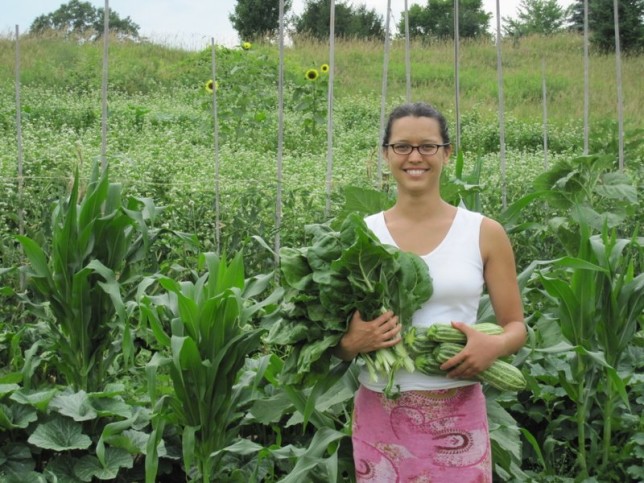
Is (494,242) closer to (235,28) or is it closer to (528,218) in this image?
(528,218)

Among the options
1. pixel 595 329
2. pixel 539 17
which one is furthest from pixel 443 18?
pixel 595 329

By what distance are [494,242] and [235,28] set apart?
21908 millimetres

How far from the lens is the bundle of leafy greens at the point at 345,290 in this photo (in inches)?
82.8

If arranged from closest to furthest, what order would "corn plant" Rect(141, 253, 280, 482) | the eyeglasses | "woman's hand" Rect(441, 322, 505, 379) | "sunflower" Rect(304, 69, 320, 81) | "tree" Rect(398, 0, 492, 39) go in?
"woman's hand" Rect(441, 322, 505, 379) → the eyeglasses → "corn plant" Rect(141, 253, 280, 482) → "sunflower" Rect(304, 69, 320, 81) → "tree" Rect(398, 0, 492, 39)

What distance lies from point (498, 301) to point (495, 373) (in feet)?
0.58

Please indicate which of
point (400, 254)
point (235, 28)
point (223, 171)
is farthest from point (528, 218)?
point (235, 28)

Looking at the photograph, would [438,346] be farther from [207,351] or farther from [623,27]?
[623,27]

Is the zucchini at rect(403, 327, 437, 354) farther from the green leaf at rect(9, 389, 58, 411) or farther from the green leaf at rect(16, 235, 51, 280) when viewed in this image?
the green leaf at rect(16, 235, 51, 280)

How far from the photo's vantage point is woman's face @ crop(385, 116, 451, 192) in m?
2.18

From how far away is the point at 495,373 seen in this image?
2150 millimetres

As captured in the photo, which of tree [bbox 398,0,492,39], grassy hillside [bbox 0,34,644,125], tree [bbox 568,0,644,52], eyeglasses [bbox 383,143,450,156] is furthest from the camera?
tree [bbox 398,0,492,39]

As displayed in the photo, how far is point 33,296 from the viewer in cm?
455

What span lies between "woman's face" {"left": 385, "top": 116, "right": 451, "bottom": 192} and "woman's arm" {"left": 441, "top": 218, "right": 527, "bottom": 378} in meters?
0.17

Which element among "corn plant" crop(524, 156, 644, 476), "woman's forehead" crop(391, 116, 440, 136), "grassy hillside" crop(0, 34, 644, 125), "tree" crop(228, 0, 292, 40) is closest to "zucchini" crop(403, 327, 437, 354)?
"woman's forehead" crop(391, 116, 440, 136)
